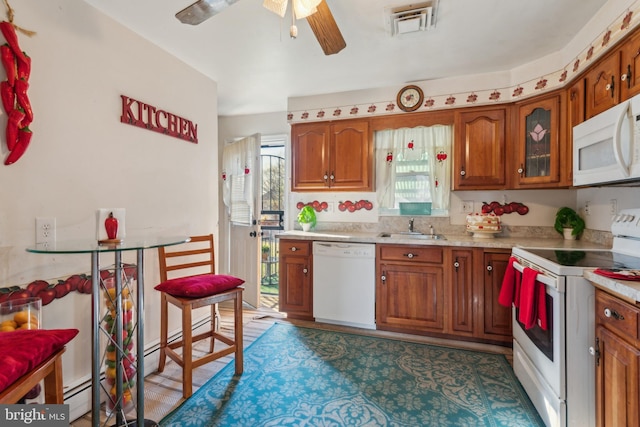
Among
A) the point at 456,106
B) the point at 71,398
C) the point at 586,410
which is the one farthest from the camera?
the point at 456,106

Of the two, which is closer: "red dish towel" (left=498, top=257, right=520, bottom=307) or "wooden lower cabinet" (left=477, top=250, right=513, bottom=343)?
"red dish towel" (left=498, top=257, right=520, bottom=307)

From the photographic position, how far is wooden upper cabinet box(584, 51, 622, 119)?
1.77m

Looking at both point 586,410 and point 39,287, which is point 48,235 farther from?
point 586,410

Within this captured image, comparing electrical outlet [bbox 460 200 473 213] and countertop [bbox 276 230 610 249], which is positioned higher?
electrical outlet [bbox 460 200 473 213]

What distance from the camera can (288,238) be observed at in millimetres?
3168

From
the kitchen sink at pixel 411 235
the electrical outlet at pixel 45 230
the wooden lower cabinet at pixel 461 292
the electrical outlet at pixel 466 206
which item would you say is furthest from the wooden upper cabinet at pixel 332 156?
the electrical outlet at pixel 45 230

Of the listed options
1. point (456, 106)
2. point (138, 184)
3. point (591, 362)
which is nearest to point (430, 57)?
point (456, 106)

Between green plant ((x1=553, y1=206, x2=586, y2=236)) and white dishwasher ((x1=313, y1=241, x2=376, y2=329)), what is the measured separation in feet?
5.48

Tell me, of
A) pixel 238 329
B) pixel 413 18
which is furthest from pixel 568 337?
pixel 413 18

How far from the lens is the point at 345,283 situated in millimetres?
2967

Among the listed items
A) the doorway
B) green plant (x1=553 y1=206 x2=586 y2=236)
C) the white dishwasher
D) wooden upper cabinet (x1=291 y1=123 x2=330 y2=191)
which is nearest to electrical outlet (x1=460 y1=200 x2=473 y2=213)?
green plant (x1=553 y1=206 x2=586 y2=236)

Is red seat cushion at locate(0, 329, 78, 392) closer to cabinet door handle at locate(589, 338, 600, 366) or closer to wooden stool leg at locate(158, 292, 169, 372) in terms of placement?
wooden stool leg at locate(158, 292, 169, 372)

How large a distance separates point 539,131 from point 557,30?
760 millimetres

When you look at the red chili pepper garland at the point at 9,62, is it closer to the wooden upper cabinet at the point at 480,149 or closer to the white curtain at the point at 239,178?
the white curtain at the point at 239,178
